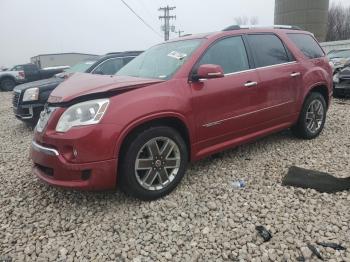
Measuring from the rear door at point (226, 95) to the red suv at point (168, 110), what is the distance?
1cm

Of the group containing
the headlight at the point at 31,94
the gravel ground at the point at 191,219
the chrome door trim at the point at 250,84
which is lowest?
the gravel ground at the point at 191,219

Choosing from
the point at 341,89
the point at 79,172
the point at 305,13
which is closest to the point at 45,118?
the point at 79,172

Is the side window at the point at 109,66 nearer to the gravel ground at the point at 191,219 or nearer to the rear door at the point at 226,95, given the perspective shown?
the gravel ground at the point at 191,219

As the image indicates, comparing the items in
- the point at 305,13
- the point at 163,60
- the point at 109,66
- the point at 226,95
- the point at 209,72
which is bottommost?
the point at 226,95

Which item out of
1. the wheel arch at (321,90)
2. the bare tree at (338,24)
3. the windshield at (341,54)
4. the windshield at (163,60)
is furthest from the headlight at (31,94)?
the bare tree at (338,24)

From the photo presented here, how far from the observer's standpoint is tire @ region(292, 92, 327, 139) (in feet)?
17.0

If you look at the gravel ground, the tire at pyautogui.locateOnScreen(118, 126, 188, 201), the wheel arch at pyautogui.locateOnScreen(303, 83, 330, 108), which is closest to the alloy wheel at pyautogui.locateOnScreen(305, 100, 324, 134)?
the wheel arch at pyautogui.locateOnScreen(303, 83, 330, 108)

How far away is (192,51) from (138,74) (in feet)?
2.29

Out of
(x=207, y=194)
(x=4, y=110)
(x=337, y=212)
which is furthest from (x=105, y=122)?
(x=4, y=110)

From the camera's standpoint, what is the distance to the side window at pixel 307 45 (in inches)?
204

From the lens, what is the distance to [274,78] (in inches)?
179

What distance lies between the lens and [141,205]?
3.50m

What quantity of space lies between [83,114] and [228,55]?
1954 mm

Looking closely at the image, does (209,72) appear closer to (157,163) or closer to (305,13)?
(157,163)
